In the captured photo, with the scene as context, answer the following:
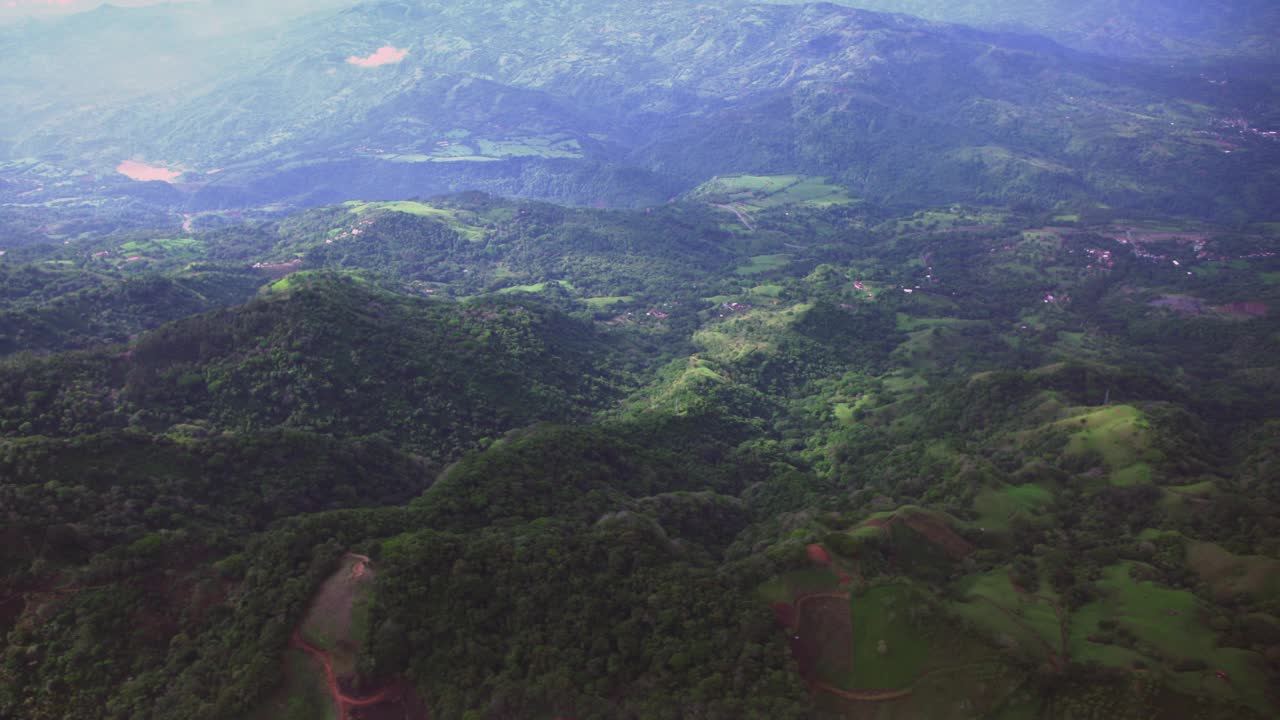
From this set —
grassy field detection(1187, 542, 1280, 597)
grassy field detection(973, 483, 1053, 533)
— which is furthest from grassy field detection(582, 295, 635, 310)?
grassy field detection(1187, 542, 1280, 597)

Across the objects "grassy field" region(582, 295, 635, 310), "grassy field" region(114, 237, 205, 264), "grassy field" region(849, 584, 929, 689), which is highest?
"grassy field" region(849, 584, 929, 689)

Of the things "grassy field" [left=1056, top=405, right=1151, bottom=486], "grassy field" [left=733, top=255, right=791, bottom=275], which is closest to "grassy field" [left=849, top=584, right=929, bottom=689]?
"grassy field" [left=1056, top=405, right=1151, bottom=486]

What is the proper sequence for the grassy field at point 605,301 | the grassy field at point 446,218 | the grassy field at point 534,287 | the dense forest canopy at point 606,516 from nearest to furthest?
the dense forest canopy at point 606,516 → the grassy field at point 605,301 → the grassy field at point 534,287 → the grassy field at point 446,218

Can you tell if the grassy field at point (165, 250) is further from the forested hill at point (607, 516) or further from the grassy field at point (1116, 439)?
the grassy field at point (1116, 439)

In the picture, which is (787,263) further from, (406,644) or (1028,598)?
(406,644)

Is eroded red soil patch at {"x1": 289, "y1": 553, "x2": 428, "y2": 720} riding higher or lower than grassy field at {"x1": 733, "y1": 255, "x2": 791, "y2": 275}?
higher

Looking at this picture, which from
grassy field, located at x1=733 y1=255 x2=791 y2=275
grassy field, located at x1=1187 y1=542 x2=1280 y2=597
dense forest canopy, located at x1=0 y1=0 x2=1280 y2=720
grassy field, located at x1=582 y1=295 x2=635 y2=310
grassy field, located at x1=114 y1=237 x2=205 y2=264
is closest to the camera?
dense forest canopy, located at x1=0 y1=0 x2=1280 y2=720

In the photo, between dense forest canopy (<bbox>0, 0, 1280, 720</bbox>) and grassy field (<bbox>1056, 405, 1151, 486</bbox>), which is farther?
grassy field (<bbox>1056, 405, 1151, 486</bbox>)

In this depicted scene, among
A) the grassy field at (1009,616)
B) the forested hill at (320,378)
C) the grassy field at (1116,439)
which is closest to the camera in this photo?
the grassy field at (1009,616)

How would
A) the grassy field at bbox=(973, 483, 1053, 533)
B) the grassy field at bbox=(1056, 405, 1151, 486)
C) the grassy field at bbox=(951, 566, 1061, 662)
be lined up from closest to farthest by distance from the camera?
the grassy field at bbox=(951, 566, 1061, 662)
the grassy field at bbox=(973, 483, 1053, 533)
the grassy field at bbox=(1056, 405, 1151, 486)

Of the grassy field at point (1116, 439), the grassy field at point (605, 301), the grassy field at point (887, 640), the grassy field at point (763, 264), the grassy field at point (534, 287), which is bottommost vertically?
the grassy field at point (763, 264)

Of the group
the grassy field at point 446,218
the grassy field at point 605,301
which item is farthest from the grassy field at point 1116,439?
the grassy field at point 446,218

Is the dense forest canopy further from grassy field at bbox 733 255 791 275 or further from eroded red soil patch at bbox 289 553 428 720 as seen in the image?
grassy field at bbox 733 255 791 275
